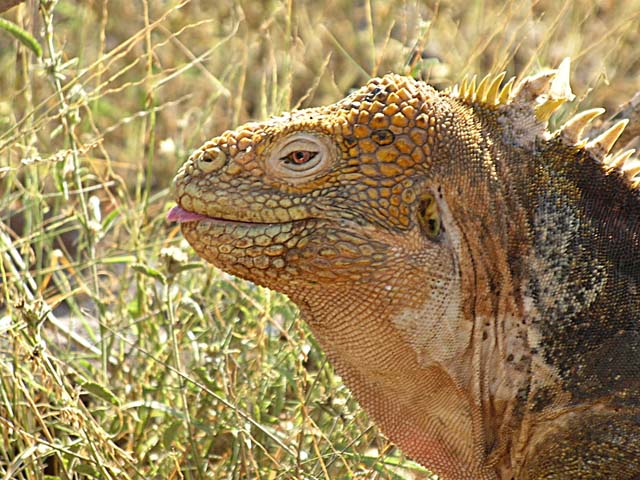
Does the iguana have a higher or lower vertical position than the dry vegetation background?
higher

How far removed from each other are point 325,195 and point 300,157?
0.46ft

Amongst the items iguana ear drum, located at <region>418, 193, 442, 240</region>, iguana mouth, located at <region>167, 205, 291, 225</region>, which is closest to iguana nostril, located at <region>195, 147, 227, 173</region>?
iguana mouth, located at <region>167, 205, 291, 225</region>

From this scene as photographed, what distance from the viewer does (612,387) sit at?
3.12 meters

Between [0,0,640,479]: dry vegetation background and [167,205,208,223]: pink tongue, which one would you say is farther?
[0,0,640,479]: dry vegetation background

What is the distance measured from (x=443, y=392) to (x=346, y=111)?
0.91 metres

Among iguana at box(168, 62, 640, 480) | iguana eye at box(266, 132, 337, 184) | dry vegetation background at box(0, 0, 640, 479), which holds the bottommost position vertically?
dry vegetation background at box(0, 0, 640, 479)

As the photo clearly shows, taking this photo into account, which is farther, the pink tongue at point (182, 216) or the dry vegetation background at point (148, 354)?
the dry vegetation background at point (148, 354)

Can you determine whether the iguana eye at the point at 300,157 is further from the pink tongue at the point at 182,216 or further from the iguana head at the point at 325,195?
the pink tongue at the point at 182,216

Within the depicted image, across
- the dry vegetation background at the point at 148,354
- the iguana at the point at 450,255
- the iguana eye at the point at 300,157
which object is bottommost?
the dry vegetation background at the point at 148,354

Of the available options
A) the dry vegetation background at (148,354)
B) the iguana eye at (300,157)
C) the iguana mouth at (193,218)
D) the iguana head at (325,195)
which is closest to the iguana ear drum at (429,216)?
the iguana head at (325,195)

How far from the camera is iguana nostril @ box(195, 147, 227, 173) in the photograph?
3.25 meters

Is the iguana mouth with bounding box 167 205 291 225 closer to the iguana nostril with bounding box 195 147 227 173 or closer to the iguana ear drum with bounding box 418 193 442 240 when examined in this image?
the iguana nostril with bounding box 195 147 227 173

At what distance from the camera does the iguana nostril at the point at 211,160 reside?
3250 millimetres

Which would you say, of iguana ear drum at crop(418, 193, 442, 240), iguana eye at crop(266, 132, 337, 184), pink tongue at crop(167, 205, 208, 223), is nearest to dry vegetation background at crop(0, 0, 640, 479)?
pink tongue at crop(167, 205, 208, 223)
